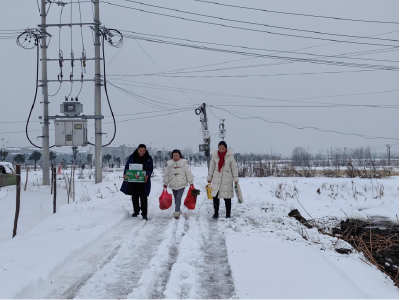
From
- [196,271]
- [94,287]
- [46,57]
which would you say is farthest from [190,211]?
[46,57]

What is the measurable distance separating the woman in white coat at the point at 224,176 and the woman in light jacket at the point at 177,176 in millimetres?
644

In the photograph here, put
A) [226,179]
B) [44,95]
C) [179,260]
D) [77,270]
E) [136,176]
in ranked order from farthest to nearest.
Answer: [44,95]
[226,179]
[136,176]
[179,260]
[77,270]

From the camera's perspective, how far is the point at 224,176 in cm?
856

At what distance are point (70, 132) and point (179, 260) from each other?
15534 mm

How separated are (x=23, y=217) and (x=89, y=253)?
262 inches

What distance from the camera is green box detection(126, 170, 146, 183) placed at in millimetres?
8414

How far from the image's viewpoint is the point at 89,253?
5.63m

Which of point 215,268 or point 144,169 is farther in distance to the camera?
point 144,169

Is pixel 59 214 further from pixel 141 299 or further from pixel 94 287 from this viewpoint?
pixel 141 299

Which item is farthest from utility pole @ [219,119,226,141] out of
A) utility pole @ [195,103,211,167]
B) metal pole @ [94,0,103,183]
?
metal pole @ [94,0,103,183]

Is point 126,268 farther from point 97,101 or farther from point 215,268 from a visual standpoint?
point 97,101

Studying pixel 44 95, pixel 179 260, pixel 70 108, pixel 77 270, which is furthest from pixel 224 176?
pixel 44 95

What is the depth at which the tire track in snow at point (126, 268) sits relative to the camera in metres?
4.05

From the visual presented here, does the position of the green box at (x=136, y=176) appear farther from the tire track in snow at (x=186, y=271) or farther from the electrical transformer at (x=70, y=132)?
the electrical transformer at (x=70, y=132)
